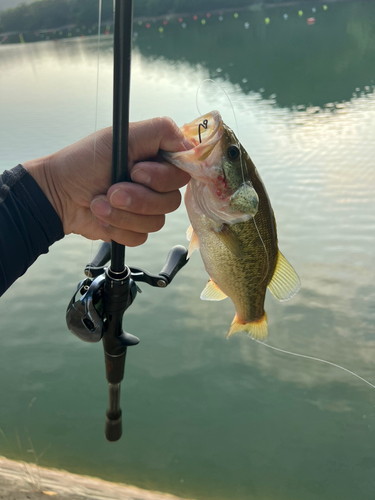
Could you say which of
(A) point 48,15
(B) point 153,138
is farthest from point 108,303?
(A) point 48,15

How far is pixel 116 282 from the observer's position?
137 cm

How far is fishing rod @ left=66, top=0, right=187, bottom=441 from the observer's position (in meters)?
1.08

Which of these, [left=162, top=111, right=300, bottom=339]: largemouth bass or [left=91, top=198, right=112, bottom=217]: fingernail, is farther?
[left=91, top=198, right=112, bottom=217]: fingernail

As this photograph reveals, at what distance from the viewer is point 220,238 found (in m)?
1.28

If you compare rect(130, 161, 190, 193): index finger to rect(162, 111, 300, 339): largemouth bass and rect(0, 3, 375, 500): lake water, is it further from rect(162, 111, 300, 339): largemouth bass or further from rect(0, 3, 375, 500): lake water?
rect(0, 3, 375, 500): lake water

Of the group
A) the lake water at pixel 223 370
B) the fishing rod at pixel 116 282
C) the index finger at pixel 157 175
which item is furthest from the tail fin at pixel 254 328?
the lake water at pixel 223 370

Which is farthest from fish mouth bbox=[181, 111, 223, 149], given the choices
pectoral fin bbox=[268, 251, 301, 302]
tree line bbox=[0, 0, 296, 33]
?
tree line bbox=[0, 0, 296, 33]

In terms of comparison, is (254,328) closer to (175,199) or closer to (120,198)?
(175,199)

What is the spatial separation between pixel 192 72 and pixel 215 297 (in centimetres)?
1202

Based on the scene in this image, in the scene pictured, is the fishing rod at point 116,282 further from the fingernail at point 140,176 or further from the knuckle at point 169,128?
the knuckle at point 169,128

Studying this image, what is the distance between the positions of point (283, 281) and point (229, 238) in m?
0.27

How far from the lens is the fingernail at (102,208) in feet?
4.29

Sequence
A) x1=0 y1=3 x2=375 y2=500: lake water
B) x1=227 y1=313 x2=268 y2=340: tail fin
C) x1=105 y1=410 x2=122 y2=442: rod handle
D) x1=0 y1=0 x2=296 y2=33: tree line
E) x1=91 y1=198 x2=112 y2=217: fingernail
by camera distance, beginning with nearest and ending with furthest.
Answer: x1=91 y1=198 x2=112 y2=217: fingernail, x1=227 y1=313 x2=268 y2=340: tail fin, x1=105 y1=410 x2=122 y2=442: rod handle, x1=0 y1=3 x2=375 y2=500: lake water, x1=0 y1=0 x2=296 y2=33: tree line

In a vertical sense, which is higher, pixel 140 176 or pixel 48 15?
pixel 48 15
